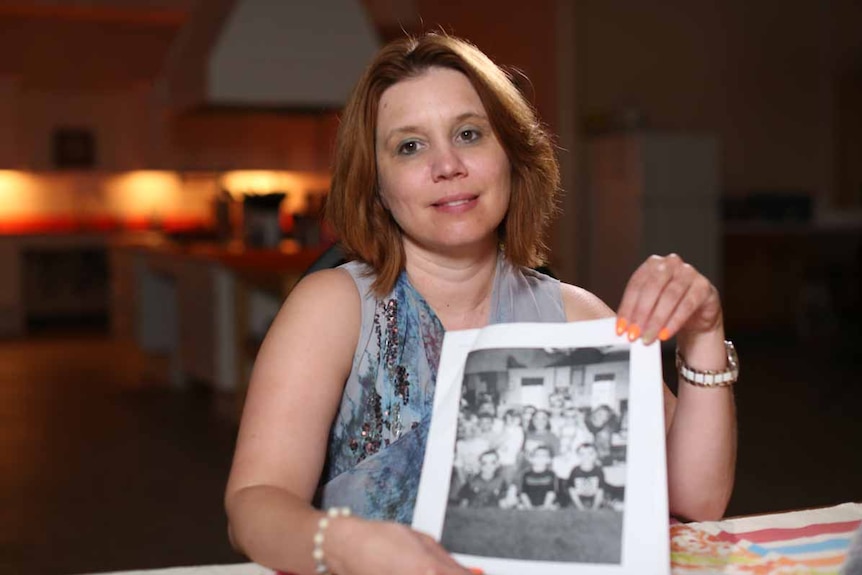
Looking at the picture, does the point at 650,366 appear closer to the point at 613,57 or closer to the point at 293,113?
the point at 293,113

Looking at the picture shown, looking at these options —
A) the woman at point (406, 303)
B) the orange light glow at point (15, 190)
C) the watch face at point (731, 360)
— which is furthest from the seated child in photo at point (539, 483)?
the orange light glow at point (15, 190)

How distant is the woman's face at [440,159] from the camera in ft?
3.92

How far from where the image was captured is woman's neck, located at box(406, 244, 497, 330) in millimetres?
1332

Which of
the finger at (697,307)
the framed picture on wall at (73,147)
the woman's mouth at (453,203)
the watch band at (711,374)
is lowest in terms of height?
the watch band at (711,374)

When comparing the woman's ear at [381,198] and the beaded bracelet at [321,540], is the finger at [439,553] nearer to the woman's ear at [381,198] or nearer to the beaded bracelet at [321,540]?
the beaded bracelet at [321,540]

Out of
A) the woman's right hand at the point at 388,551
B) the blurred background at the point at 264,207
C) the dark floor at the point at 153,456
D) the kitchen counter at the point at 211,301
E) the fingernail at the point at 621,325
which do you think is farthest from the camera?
the kitchen counter at the point at 211,301

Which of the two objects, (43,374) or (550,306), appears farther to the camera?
(43,374)

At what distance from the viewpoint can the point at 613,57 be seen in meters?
8.17

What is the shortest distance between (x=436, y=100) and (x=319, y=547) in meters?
0.56

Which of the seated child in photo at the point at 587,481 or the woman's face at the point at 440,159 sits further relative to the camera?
the woman's face at the point at 440,159

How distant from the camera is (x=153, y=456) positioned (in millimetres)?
4730

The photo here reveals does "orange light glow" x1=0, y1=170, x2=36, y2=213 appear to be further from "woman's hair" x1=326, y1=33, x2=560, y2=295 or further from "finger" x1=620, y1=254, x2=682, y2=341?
"finger" x1=620, y1=254, x2=682, y2=341

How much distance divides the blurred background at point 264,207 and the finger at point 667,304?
2.53 m

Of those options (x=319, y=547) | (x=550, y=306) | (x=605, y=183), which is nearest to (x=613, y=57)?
(x=605, y=183)
